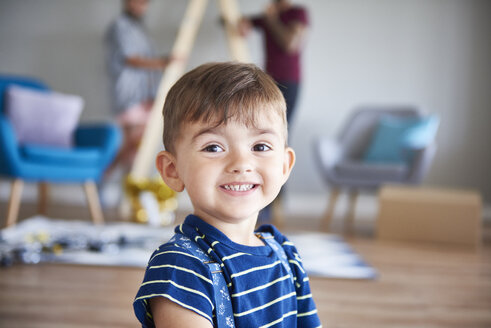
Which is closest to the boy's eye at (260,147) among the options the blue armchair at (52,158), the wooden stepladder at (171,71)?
the blue armchair at (52,158)

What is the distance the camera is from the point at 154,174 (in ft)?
14.2

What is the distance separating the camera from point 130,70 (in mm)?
3537

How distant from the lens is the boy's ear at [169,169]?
2.38ft

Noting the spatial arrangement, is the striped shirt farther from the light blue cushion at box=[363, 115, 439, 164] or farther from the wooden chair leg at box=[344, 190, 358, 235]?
the light blue cushion at box=[363, 115, 439, 164]

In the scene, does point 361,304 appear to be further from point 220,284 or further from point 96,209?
point 96,209

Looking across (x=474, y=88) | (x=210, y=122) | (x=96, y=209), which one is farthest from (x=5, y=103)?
(x=474, y=88)

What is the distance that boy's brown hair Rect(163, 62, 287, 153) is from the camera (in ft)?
2.19

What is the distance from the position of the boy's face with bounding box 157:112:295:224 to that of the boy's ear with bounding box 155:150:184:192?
0.07 feet

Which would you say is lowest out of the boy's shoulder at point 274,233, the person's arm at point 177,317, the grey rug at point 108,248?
the grey rug at point 108,248

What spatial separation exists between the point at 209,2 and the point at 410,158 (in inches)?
81.7

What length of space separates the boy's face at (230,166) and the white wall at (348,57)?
343cm

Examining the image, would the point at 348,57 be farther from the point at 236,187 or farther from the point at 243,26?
the point at 236,187

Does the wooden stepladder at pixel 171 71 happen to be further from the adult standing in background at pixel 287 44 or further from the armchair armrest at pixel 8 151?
the armchair armrest at pixel 8 151

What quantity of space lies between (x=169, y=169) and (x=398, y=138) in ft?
9.73
